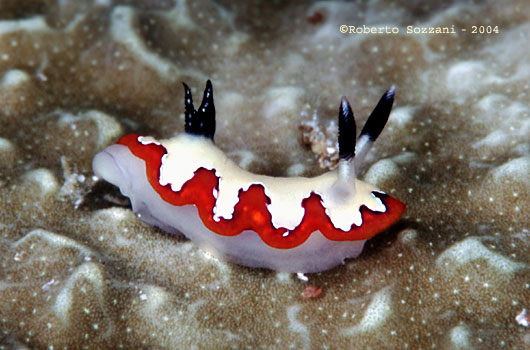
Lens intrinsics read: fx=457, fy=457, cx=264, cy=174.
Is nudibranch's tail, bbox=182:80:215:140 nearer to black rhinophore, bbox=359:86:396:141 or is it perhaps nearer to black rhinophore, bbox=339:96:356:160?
black rhinophore, bbox=339:96:356:160

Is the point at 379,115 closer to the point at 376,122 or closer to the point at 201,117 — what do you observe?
the point at 376,122

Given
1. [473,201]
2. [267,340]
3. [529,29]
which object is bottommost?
[267,340]

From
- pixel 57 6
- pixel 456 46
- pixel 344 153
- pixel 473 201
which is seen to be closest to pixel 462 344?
pixel 473 201

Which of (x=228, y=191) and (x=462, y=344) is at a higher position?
(x=228, y=191)

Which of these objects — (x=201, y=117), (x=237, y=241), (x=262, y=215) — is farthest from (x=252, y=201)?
(x=201, y=117)

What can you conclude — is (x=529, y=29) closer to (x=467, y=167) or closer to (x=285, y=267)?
(x=467, y=167)

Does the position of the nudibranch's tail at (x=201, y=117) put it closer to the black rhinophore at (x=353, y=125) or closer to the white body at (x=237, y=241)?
the white body at (x=237, y=241)

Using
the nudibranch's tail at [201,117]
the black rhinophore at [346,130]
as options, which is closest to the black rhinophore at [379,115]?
the black rhinophore at [346,130]

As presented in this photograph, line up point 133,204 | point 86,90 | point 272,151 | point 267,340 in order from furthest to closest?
point 86,90 → point 272,151 → point 133,204 → point 267,340
